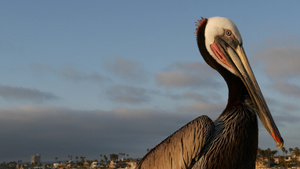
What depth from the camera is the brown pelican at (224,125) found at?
6055 millimetres

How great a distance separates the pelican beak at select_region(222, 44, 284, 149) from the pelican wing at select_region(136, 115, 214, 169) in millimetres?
769

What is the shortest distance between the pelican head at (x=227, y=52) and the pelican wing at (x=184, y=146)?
81 centimetres

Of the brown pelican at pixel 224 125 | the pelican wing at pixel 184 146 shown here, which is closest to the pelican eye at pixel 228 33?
the brown pelican at pixel 224 125

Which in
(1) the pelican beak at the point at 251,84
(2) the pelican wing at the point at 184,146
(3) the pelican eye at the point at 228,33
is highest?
(3) the pelican eye at the point at 228,33

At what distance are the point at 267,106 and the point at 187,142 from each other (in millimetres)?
1343

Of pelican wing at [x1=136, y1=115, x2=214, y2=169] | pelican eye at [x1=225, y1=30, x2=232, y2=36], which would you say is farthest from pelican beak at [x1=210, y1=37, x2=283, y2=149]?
pelican wing at [x1=136, y1=115, x2=214, y2=169]

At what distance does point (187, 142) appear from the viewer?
613 centimetres

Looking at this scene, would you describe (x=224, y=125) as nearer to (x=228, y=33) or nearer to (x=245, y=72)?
(x=245, y=72)

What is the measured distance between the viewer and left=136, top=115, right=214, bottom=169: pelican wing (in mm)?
6070

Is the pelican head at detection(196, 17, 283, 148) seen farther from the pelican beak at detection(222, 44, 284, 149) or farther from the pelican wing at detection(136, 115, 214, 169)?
the pelican wing at detection(136, 115, 214, 169)

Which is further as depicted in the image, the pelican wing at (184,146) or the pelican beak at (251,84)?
the pelican beak at (251,84)

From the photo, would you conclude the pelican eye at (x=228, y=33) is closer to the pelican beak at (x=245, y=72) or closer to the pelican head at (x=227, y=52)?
the pelican head at (x=227, y=52)

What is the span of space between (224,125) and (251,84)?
75 centimetres

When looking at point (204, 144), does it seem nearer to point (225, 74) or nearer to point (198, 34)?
point (225, 74)
